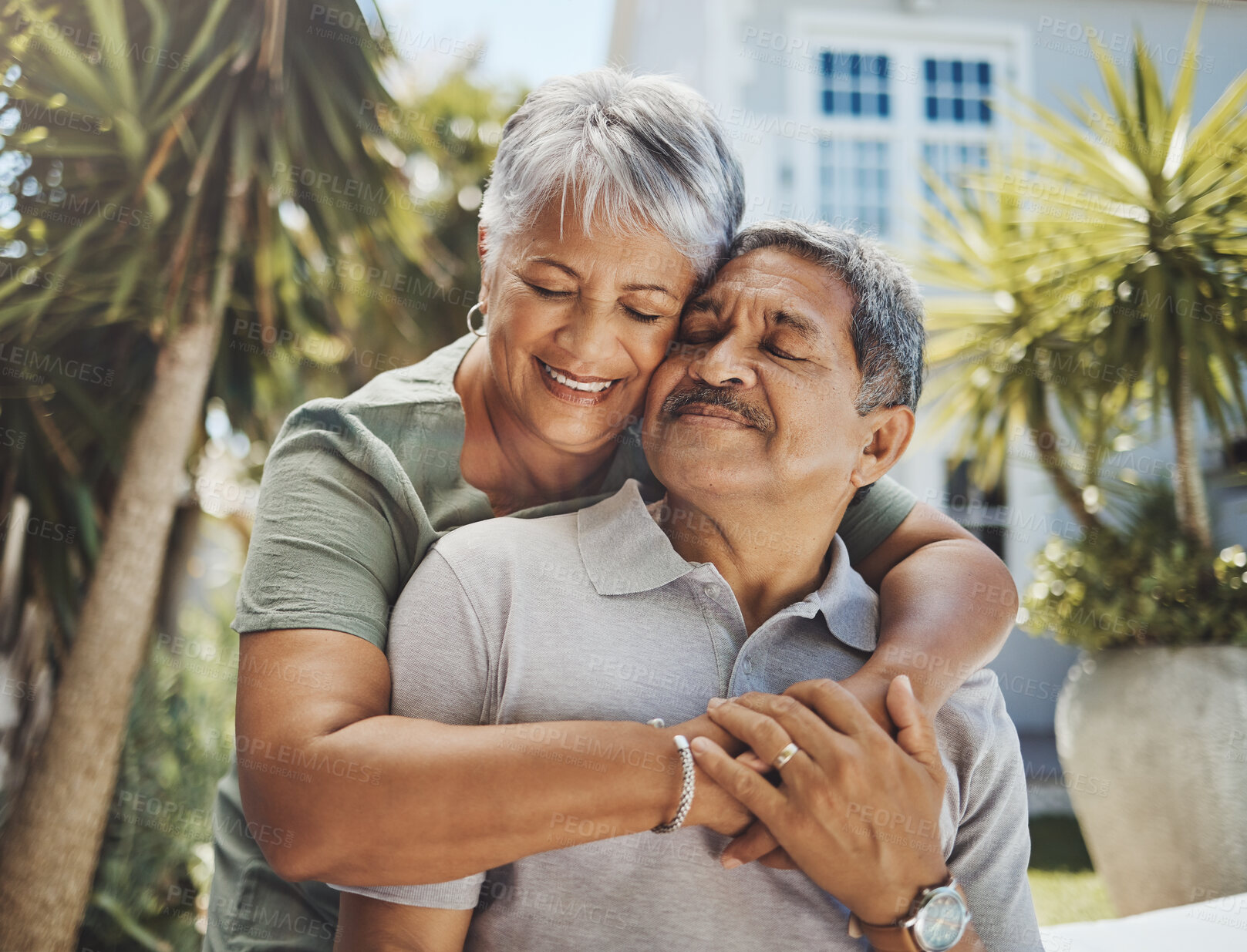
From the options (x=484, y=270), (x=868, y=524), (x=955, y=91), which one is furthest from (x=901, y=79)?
(x=484, y=270)

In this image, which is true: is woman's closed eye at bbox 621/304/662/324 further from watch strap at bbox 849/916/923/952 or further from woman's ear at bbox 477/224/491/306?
watch strap at bbox 849/916/923/952

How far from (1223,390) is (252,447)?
13.2 ft

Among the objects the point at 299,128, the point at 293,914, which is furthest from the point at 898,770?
the point at 299,128

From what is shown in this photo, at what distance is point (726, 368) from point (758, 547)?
0.96 feet

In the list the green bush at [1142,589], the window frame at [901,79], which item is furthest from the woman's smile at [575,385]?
the window frame at [901,79]

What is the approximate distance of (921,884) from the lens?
125 centimetres

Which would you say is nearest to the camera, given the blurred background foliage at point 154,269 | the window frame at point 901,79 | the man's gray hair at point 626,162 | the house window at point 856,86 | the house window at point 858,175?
the man's gray hair at point 626,162

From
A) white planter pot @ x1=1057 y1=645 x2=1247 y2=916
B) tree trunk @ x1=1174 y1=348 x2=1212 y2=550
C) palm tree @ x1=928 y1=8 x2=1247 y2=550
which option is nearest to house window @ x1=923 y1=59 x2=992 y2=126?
palm tree @ x1=928 y1=8 x2=1247 y2=550

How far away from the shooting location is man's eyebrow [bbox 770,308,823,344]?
1.44 metres

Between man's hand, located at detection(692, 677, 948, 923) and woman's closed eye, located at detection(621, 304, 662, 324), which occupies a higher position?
woman's closed eye, located at detection(621, 304, 662, 324)

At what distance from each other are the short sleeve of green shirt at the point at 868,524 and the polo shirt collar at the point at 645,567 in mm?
209

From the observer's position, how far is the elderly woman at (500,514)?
1.13 metres

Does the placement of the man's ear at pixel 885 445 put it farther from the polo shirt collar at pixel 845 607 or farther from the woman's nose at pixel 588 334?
the woman's nose at pixel 588 334

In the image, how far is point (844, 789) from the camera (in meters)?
1.18
